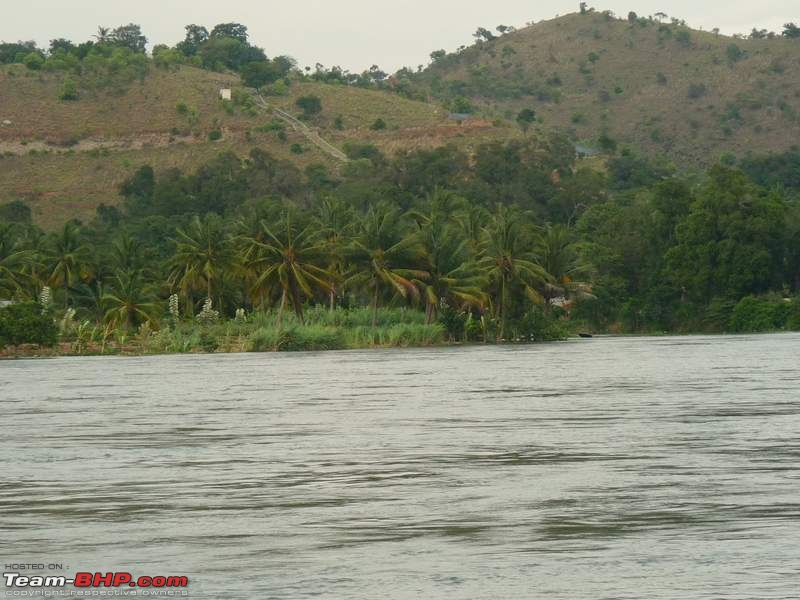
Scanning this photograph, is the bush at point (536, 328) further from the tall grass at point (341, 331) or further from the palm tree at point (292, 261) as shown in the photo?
the palm tree at point (292, 261)

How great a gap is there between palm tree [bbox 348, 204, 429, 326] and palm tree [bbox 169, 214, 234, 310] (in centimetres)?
859

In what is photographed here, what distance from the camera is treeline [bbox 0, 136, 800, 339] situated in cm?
9956

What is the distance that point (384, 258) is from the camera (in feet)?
325

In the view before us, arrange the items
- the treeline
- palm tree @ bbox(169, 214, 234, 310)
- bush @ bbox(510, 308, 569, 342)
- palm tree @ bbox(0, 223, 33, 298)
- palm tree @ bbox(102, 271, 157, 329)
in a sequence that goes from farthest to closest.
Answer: bush @ bbox(510, 308, 569, 342) → palm tree @ bbox(169, 214, 234, 310) → the treeline → palm tree @ bbox(0, 223, 33, 298) → palm tree @ bbox(102, 271, 157, 329)

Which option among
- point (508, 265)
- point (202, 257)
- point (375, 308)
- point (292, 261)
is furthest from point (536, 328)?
point (202, 257)

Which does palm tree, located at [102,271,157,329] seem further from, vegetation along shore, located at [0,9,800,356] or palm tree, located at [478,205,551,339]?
palm tree, located at [478,205,551,339]

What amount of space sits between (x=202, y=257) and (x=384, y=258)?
39.3 feet

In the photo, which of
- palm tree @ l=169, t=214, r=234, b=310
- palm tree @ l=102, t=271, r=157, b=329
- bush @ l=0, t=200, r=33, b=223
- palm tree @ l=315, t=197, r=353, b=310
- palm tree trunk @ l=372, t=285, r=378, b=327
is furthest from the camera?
bush @ l=0, t=200, r=33, b=223

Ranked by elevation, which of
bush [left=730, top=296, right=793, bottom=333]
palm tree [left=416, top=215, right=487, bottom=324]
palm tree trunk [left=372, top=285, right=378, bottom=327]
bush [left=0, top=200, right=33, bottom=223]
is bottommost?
bush [left=730, top=296, right=793, bottom=333]

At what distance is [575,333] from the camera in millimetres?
126500

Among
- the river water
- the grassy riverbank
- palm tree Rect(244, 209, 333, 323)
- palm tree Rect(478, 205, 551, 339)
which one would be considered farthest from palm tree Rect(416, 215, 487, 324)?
the river water

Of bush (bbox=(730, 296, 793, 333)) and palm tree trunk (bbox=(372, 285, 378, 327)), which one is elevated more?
palm tree trunk (bbox=(372, 285, 378, 327))

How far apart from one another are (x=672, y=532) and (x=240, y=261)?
3297 inches

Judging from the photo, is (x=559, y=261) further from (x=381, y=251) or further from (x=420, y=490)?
(x=420, y=490)
